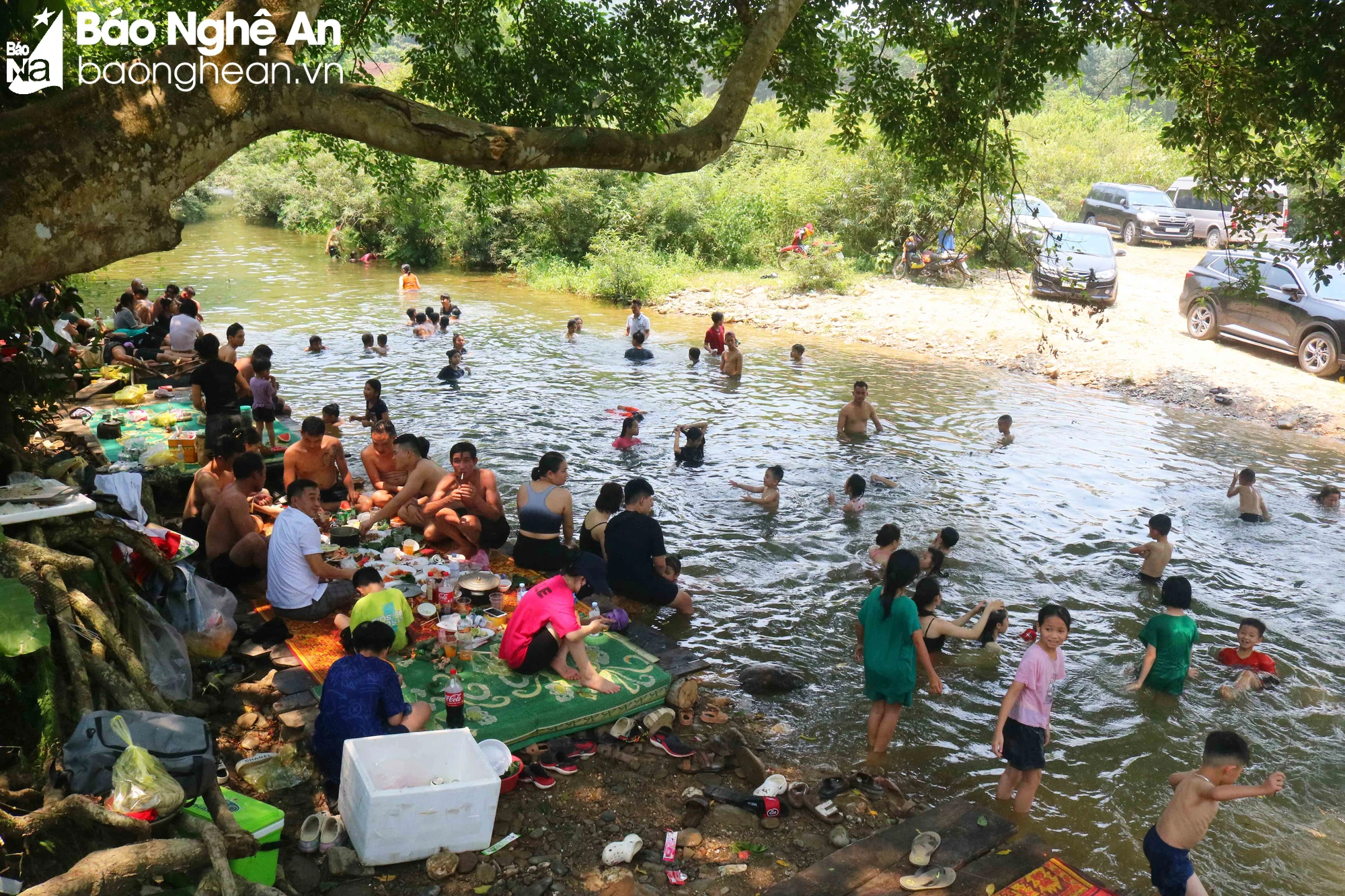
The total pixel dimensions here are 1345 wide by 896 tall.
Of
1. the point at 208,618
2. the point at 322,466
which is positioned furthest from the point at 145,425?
the point at 208,618

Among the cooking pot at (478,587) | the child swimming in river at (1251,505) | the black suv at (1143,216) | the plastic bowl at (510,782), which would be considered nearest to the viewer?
the plastic bowl at (510,782)

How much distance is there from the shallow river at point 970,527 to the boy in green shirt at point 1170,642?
9.7 inches

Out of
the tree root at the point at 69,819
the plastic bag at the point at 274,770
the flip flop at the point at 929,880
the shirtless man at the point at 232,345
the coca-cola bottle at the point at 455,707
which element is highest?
the shirtless man at the point at 232,345

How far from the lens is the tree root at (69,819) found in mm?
4469

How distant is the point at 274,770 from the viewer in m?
6.19

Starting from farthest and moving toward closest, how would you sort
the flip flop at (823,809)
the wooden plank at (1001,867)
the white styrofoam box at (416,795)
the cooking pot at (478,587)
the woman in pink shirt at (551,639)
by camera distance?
the cooking pot at (478,587), the woman in pink shirt at (551,639), the flip flop at (823,809), the wooden plank at (1001,867), the white styrofoam box at (416,795)

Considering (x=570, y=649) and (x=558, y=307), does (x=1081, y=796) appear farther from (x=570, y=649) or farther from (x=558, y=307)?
(x=558, y=307)

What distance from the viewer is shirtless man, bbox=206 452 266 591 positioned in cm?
855

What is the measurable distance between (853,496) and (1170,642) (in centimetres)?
439

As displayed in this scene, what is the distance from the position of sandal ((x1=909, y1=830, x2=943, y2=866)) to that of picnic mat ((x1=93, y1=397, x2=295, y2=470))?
8847mm

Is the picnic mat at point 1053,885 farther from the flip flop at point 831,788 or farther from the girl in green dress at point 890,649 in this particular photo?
the girl in green dress at point 890,649

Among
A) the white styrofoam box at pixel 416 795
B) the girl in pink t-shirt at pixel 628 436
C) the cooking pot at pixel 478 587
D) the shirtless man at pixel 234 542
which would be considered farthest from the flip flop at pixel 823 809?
the girl in pink t-shirt at pixel 628 436

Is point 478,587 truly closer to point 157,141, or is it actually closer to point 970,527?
point 157,141

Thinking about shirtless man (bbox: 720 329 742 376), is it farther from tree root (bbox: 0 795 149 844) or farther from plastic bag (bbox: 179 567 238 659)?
tree root (bbox: 0 795 149 844)
